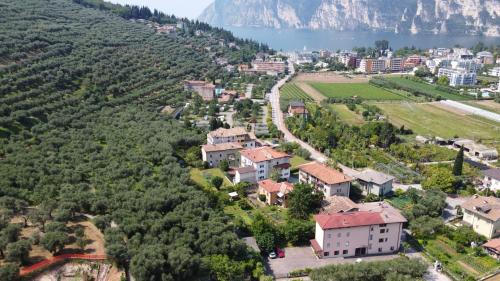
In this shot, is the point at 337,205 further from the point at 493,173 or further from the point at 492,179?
the point at 493,173

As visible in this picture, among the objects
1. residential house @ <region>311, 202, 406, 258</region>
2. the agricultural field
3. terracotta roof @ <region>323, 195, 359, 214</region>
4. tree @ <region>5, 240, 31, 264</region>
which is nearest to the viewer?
tree @ <region>5, 240, 31, 264</region>

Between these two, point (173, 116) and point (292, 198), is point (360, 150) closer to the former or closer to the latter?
point (292, 198)

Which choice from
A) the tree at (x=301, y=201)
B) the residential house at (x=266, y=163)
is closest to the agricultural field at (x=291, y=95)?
the residential house at (x=266, y=163)

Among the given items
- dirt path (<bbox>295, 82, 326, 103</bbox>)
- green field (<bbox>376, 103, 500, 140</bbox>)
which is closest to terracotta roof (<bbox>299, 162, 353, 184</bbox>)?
green field (<bbox>376, 103, 500, 140</bbox>)

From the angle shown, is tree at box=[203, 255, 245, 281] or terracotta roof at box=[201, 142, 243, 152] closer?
tree at box=[203, 255, 245, 281]

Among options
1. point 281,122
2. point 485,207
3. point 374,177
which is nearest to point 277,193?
point 374,177

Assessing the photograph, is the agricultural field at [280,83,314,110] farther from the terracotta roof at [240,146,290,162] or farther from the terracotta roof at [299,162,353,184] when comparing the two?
the terracotta roof at [299,162,353,184]
